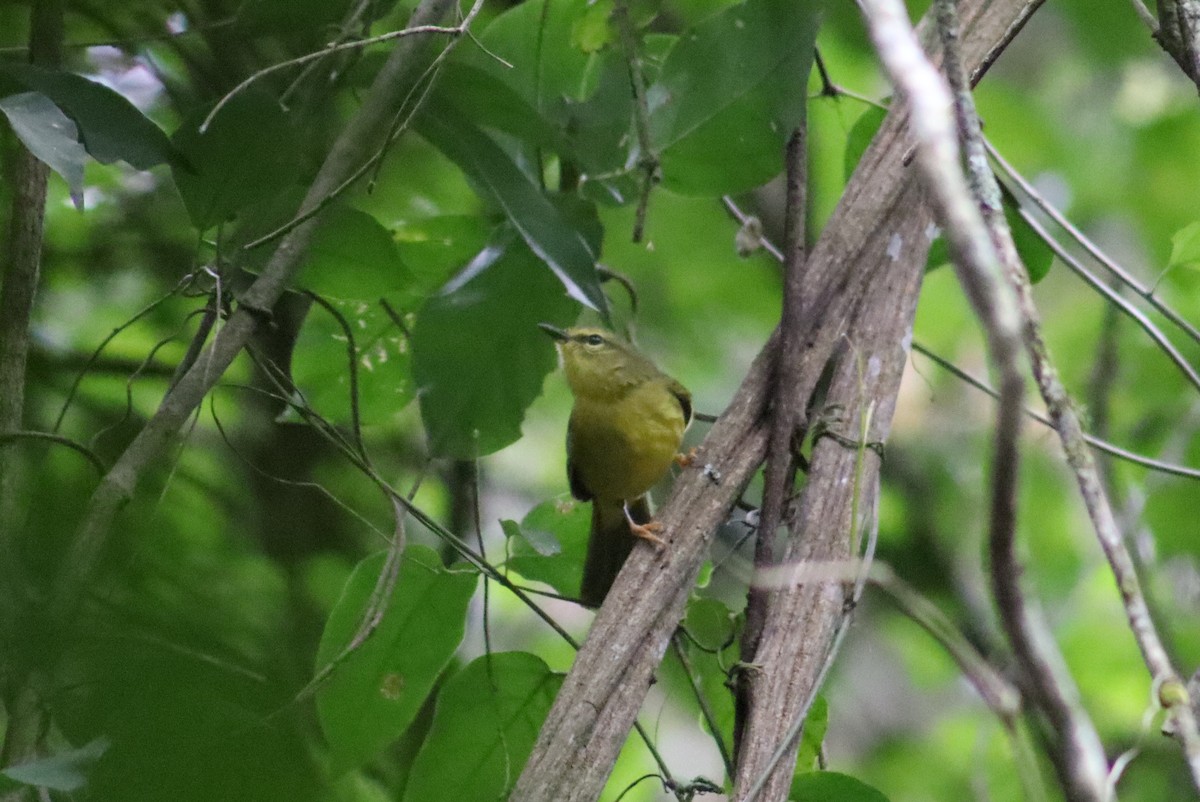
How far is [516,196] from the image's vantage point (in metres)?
1.87

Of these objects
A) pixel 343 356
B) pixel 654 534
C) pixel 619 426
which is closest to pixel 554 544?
pixel 654 534

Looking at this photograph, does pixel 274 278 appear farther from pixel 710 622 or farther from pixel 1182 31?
pixel 1182 31

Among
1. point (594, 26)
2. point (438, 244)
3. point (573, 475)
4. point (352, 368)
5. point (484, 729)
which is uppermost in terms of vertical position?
point (594, 26)

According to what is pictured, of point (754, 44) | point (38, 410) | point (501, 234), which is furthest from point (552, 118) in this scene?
point (38, 410)

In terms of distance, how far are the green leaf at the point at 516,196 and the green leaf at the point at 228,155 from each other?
0.96 ft

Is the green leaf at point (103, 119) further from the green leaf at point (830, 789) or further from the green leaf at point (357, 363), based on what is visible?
the green leaf at point (830, 789)

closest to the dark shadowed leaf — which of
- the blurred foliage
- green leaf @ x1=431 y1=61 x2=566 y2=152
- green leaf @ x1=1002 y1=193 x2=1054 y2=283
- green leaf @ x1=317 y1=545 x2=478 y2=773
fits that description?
the blurred foliage

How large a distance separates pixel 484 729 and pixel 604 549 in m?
0.70

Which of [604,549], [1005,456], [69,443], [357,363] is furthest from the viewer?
[604,549]

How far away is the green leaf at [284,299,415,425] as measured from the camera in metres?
2.11

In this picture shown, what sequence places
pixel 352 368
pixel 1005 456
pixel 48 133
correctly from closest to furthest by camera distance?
pixel 1005 456 → pixel 48 133 → pixel 352 368

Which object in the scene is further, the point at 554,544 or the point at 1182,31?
the point at 554,544

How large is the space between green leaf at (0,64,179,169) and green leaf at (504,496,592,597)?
764 mm

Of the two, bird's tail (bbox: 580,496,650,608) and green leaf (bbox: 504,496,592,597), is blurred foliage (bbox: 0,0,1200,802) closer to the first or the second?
green leaf (bbox: 504,496,592,597)
